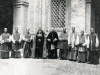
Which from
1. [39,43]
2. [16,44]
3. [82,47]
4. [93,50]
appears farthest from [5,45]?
[93,50]

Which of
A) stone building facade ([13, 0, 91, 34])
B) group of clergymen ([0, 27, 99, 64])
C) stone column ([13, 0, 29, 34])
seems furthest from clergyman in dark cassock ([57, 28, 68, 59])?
stone column ([13, 0, 29, 34])

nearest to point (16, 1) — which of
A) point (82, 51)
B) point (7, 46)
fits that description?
Answer: point (7, 46)

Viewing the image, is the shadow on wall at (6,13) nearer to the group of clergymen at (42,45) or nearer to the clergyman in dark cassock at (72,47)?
the group of clergymen at (42,45)

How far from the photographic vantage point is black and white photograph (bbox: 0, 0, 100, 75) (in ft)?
36.2

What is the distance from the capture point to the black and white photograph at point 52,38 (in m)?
11.0

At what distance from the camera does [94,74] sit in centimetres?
891

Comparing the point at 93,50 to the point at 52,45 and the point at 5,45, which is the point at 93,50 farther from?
the point at 5,45

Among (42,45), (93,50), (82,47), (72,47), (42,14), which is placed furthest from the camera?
(42,14)

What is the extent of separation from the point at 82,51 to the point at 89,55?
40 centimetres

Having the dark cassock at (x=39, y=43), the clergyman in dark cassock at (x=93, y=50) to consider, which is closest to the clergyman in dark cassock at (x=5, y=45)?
the dark cassock at (x=39, y=43)

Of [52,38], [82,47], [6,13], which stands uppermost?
[6,13]

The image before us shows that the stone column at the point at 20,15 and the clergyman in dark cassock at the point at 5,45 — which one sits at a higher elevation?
the stone column at the point at 20,15

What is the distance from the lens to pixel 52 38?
13109 mm

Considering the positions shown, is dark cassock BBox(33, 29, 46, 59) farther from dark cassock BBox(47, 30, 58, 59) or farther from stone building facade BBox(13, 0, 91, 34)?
stone building facade BBox(13, 0, 91, 34)
